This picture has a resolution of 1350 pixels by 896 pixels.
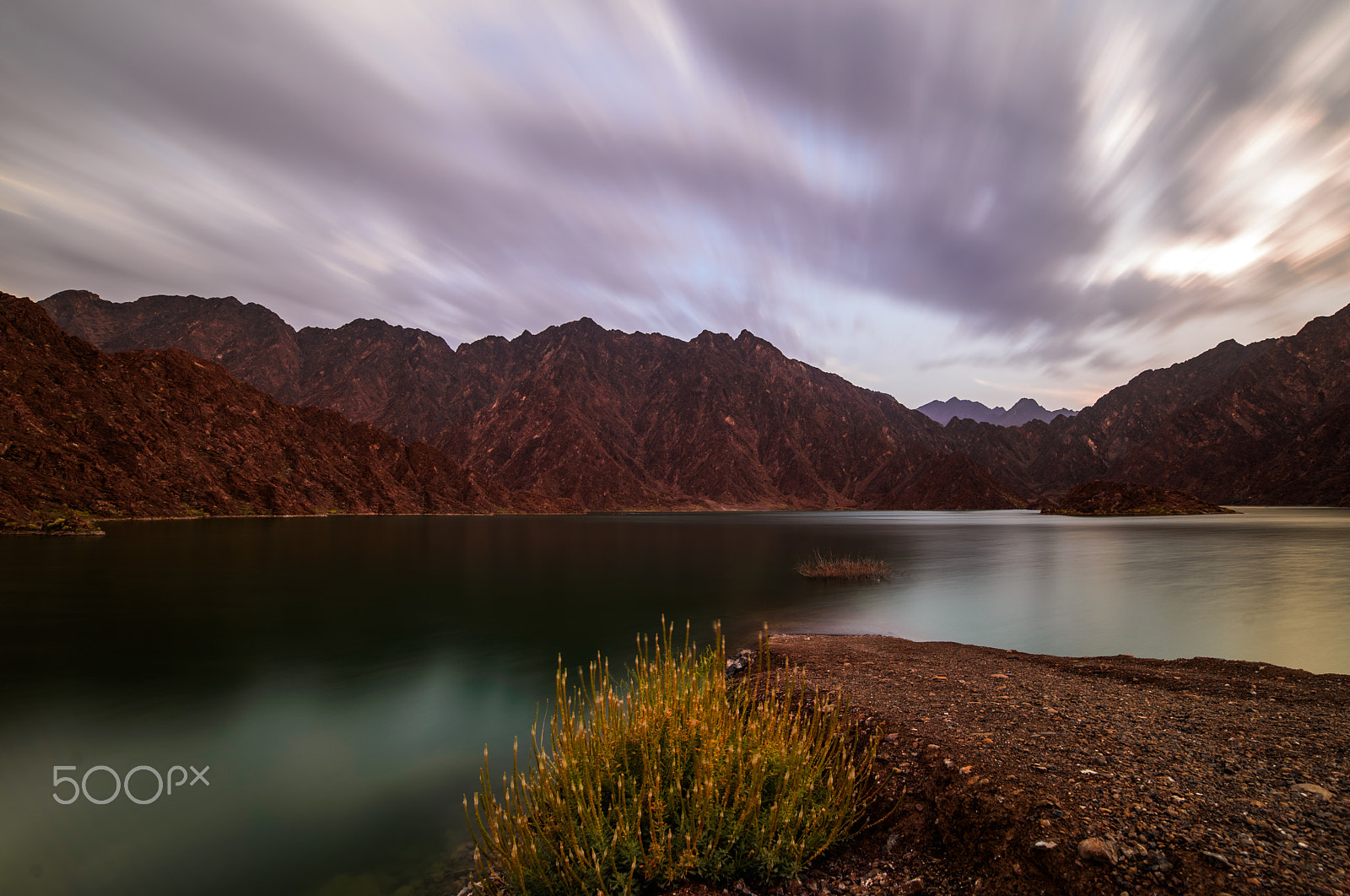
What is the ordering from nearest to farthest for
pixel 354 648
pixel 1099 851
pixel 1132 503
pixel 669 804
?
pixel 1099 851
pixel 669 804
pixel 354 648
pixel 1132 503

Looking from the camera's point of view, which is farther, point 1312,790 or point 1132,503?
point 1132,503

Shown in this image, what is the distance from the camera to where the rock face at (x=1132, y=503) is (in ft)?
439

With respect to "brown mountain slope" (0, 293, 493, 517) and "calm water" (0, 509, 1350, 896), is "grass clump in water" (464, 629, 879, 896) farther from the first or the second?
"brown mountain slope" (0, 293, 493, 517)

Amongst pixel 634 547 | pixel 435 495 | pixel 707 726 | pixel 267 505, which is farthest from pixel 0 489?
pixel 435 495

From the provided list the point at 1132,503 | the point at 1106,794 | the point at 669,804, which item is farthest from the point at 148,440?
the point at 1132,503

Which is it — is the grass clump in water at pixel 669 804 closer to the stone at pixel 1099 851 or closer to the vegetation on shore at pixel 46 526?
the stone at pixel 1099 851

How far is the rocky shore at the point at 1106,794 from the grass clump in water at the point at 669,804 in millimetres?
367

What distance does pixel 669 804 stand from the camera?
557 centimetres

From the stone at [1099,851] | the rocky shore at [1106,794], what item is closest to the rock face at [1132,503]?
the rocky shore at [1106,794]

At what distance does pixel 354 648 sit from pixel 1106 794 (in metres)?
22.4

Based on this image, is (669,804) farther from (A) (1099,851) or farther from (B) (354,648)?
(B) (354,648)

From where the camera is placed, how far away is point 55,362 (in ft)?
267

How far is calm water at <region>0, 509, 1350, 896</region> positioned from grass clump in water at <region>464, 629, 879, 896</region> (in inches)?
178

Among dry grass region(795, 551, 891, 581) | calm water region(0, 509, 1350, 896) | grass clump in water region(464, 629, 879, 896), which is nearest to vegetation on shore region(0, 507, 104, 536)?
calm water region(0, 509, 1350, 896)
